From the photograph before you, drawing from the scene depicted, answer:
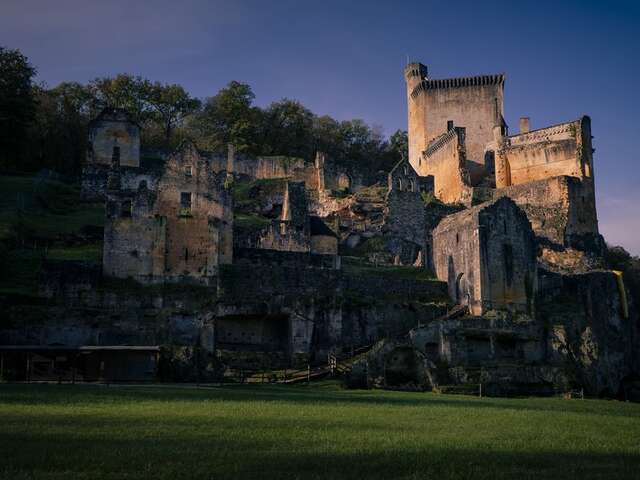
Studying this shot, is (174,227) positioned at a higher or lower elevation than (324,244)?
lower

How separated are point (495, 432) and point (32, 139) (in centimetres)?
5879

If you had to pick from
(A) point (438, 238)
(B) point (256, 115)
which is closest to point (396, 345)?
(A) point (438, 238)

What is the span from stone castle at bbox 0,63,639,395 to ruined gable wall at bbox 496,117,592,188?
217 inches

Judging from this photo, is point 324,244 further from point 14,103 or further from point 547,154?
point 547,154

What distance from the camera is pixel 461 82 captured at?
84625 mm

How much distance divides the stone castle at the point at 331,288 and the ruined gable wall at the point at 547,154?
5.51 meters

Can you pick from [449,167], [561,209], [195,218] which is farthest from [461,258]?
[449,167]

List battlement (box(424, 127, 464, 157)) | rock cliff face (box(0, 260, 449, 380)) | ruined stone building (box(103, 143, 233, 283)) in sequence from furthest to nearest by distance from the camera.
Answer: battlement (box(424, 127, 464, 157)) → ruined stone building (box(103, 143, 233, 283)) → rock cliff face (box(0, 260, 449, 380))

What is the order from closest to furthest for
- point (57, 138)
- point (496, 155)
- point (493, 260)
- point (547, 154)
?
point (493, 260) → point (57, 138) → point (547, 154) → point (496, 155)

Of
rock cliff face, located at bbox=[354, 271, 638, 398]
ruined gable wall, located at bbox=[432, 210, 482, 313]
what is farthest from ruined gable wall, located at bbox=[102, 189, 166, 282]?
ruined gable wall, located at bbox=[432, 210, 482, 313]

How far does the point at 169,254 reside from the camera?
131 feet

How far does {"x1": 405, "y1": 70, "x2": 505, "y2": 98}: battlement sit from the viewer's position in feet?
277

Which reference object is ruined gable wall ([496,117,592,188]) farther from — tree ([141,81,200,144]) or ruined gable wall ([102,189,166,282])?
ruined gable wall ([102,189,166,282])

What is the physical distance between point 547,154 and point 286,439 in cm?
6208
